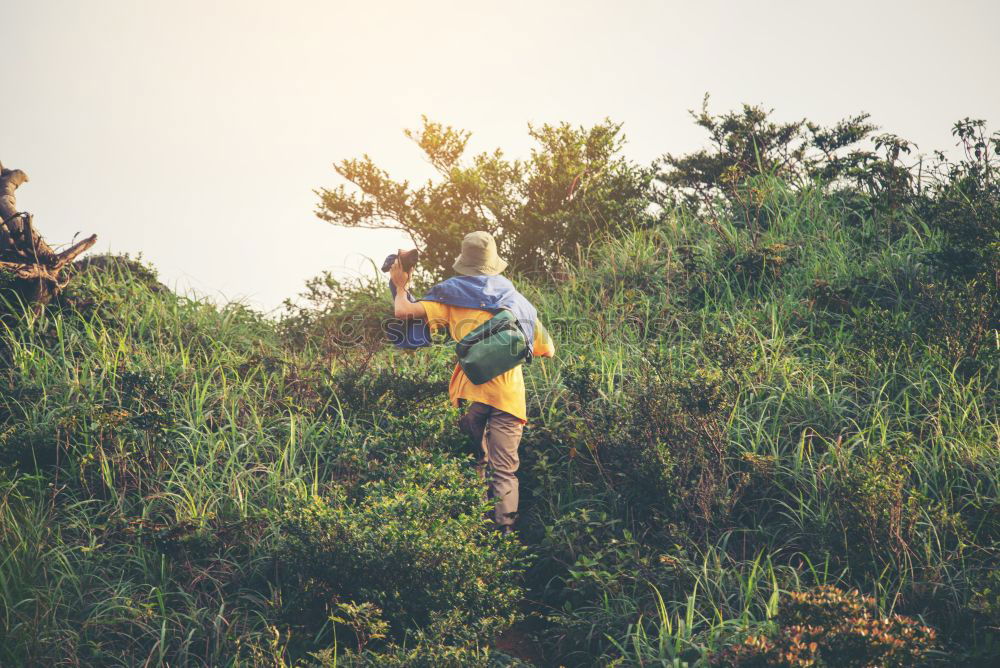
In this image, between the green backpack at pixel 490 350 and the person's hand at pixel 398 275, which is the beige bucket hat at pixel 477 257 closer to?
the person's hand at pixel 398 275

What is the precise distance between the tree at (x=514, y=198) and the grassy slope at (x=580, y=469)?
7.71ft

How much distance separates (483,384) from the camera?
559cm

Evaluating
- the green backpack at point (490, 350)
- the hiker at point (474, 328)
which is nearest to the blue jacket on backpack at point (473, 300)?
the hiker at point (474, 328)

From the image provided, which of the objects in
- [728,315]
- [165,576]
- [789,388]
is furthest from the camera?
[728,315]

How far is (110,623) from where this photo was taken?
4.55 metres

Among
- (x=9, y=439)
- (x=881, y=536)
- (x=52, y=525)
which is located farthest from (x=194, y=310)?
(x=881, y=536)

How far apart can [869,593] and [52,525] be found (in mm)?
5154

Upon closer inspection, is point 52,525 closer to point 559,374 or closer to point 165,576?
point 165,576

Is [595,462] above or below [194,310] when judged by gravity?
below

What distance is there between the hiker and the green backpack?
0.12 meters

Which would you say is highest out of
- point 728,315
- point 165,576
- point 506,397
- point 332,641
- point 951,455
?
point 728,315

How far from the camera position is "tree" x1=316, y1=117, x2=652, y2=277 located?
995 cm

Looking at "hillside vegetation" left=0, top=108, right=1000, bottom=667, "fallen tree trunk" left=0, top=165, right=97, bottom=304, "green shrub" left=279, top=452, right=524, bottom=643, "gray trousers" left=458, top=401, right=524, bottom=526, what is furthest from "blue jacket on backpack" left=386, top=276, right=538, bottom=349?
"fallen tree trunk" left=0, top=165, right=97, bottom=304

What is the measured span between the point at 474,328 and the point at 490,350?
0.43 metres
